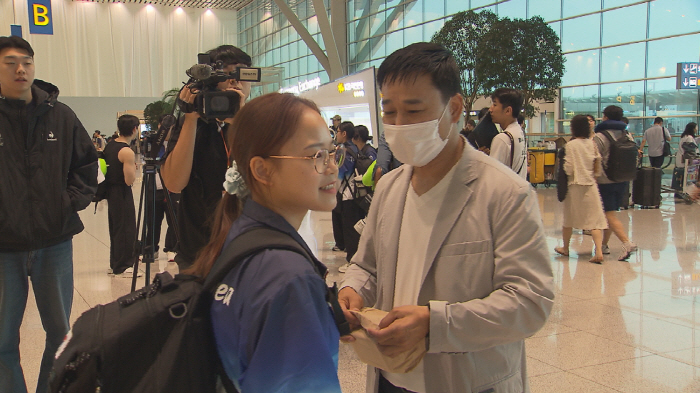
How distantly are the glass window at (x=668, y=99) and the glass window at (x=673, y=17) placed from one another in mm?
1353

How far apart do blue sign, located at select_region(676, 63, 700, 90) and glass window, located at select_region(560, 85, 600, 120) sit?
4.84 m

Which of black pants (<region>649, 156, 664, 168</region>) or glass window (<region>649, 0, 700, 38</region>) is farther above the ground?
glass window (<region>649, 0, 700, 38</region>)

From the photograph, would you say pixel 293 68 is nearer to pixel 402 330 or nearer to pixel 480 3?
pixel 480 3

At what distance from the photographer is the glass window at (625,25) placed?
54.0ft

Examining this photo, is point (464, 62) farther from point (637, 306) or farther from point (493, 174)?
point (493, 174)

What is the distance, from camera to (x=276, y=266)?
1030 mm

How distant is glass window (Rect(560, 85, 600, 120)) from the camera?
1816cm

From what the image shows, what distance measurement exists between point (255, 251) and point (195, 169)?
55.8 inches

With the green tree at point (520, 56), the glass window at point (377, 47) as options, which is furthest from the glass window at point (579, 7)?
the glass window at point (377, 47)

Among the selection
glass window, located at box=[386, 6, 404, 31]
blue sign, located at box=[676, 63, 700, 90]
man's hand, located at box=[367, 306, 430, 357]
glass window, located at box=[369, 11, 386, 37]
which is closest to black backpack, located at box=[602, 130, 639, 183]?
Answer: man's hand, located at box=[367, 306, 430, 357]

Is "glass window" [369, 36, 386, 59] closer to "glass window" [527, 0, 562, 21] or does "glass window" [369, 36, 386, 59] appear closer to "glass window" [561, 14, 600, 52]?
"glass window" [527, 0, 562, 21]

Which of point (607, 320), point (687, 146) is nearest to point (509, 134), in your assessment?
point (607, 320)

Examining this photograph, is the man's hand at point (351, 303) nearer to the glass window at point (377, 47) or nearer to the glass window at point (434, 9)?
the glass window at point (434, 9)

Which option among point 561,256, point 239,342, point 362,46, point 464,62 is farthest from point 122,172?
point 362,46
